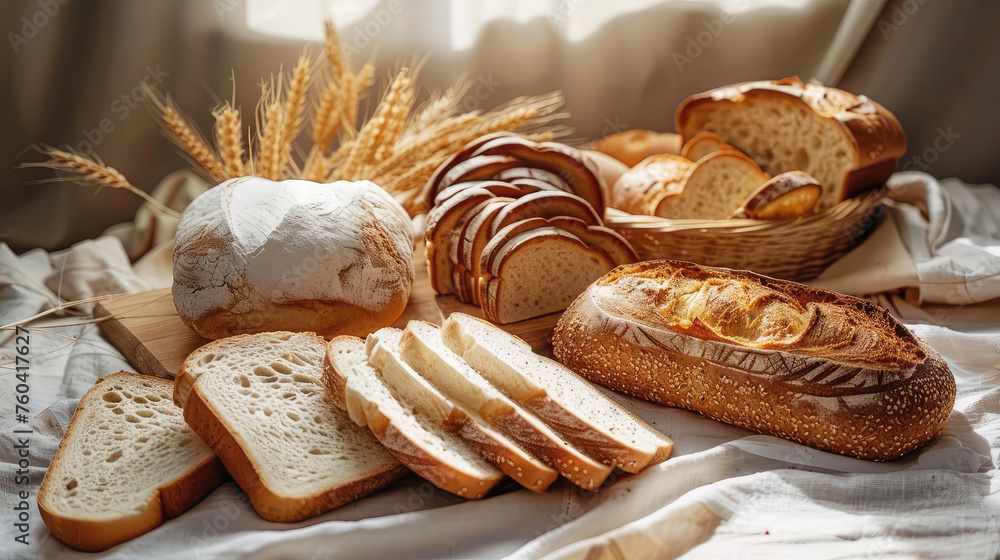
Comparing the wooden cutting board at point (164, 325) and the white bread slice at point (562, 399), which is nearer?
the white bread slice at point (562, 399)

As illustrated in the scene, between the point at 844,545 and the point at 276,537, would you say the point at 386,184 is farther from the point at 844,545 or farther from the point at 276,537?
the point at 844,545

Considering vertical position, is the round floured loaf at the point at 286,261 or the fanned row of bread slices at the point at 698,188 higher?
the fanned row of bread slices at the point at 698,188

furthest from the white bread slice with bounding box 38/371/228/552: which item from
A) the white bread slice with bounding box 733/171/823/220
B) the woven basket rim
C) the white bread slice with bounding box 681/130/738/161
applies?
the white bread slice with bounding box 681/130/738/161

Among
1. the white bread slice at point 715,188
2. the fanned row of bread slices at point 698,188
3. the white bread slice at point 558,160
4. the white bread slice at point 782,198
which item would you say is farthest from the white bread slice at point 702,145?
the white bread slice at point 558,160

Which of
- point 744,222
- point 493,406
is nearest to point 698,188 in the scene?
point 744,222

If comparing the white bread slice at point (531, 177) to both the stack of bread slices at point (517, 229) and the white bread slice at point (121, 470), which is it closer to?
the stack of bread slices at point (517, 229)

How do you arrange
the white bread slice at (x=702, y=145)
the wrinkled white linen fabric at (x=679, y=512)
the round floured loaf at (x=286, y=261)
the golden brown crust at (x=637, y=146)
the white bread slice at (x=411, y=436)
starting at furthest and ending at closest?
the golden brown crust at (x=637, y=146)
the white bread slice at (x=702, y=145)
the round floured loaf at (x=286, y=261)
the white bread slice at (x=411, y=436)
the wrinkled white linen fabric at (x=679, y=512)

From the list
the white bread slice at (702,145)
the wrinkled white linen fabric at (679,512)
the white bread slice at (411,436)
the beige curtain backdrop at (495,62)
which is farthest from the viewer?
the beige curtain backdrop at (495,62)
